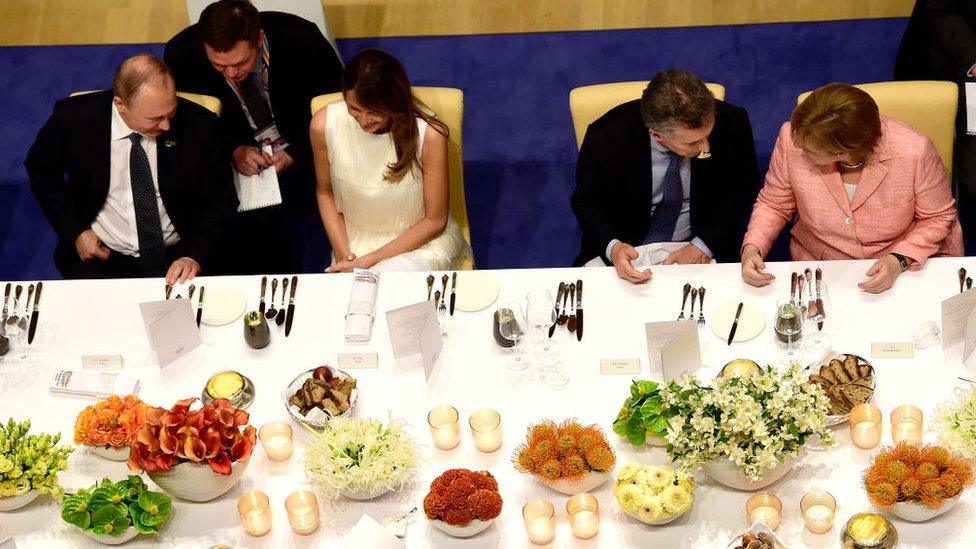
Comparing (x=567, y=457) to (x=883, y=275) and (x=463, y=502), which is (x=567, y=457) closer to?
(x=463, y=502)

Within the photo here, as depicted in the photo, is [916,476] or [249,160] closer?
[916,476]

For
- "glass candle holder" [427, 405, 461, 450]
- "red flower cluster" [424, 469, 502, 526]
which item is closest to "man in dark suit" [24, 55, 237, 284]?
"glass candle holder" [427, 405, 461, 450]

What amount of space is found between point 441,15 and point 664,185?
258 cm

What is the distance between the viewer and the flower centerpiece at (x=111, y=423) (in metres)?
2.92

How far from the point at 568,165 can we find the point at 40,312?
269 centimetres

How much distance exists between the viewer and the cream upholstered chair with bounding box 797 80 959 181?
399cm

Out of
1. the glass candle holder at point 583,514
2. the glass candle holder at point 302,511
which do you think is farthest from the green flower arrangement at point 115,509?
the glass candle holder at point 583,514

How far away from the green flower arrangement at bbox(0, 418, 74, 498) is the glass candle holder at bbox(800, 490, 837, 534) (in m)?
1.84

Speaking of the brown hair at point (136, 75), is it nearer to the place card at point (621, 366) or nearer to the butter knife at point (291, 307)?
the butter knife at point (291, 307)

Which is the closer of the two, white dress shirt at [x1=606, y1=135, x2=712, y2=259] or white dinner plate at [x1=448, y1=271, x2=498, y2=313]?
white dinner plate at [x1=448, y1=271, x2=498, y2=313]

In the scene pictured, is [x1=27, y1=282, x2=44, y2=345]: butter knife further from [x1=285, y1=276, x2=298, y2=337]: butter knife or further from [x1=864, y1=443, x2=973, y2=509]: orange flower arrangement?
[x1=864, y1=443, x2=973, y2=509]: orange flower arrangement

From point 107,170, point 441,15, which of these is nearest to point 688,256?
point 107,170

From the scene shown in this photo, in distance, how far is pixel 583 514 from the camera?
2752mm

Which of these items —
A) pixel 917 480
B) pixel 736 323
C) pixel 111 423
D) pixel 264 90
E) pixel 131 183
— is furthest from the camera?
pixel 264 90
